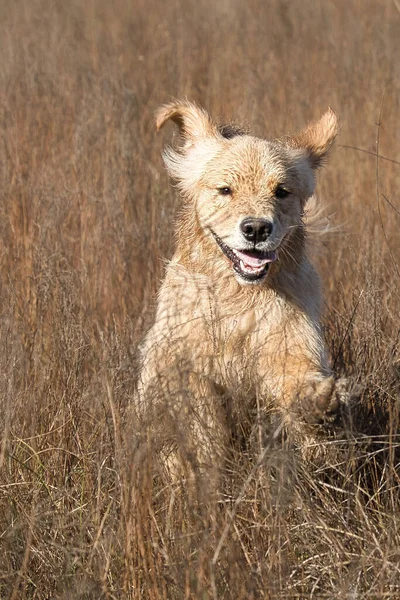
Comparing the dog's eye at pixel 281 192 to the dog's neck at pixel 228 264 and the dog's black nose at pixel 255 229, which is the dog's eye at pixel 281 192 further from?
the dog's black nose at pixel 255 229

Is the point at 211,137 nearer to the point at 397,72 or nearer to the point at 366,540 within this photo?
the point at 366,540

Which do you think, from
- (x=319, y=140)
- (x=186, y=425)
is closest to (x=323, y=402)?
(x=186, y=425)

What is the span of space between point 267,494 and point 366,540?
354mm

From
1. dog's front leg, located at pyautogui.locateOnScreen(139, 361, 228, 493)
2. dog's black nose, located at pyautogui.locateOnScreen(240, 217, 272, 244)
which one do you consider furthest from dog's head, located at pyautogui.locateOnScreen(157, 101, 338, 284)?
dog's front leg, located at pyautogui.locateOnScreen(139, 361, 228, 493)

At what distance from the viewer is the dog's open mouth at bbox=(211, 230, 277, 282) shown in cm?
435

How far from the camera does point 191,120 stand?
5.10 meters

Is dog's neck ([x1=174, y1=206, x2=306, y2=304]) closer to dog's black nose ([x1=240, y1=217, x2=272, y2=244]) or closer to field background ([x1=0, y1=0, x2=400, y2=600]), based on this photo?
dog's black nose ([x1=240, y1=217, x2=272, y2=244])

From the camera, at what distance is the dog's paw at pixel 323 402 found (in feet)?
12.0

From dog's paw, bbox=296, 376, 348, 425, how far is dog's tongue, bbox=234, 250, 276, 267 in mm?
785

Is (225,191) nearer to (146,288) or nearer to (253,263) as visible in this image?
(253,263)

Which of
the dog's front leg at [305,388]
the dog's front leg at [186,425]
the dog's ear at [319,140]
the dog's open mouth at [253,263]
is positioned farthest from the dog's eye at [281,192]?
the dog's front leg at [186,425]

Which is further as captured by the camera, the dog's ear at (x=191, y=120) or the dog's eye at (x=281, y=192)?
the dog's ear at (x=191, y=120)

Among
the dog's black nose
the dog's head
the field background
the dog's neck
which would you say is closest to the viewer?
the field background

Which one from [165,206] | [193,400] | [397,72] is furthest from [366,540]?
[397,72]
